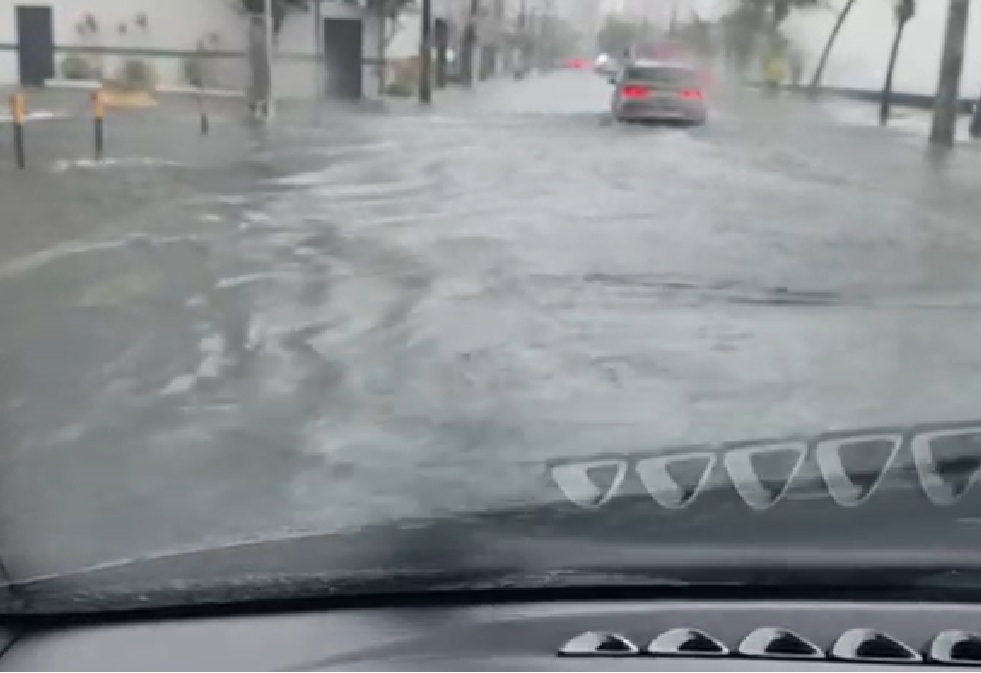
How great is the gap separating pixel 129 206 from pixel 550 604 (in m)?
7.06

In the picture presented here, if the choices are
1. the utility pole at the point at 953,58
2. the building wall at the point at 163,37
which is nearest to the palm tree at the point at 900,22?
the utility pole at the point at 953,58

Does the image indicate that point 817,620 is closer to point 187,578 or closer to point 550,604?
point 550,604

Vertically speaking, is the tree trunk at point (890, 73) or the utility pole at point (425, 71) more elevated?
the tree trunk at point (890, 73)

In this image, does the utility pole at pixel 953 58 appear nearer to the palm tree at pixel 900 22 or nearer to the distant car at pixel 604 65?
the palm tree at pixel 900 22

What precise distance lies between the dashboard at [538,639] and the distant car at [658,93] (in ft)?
21.5

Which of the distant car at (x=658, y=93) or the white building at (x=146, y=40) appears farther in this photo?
the distant car at (x=658, y=93)

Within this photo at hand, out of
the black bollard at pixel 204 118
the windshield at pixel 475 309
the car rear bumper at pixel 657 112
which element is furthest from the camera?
the car rear bumper at pixel 657 112

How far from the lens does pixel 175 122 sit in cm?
791

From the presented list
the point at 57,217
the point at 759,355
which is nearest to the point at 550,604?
the point at 759,355

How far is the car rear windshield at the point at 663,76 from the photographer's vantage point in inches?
383

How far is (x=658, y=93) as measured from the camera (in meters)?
12.8

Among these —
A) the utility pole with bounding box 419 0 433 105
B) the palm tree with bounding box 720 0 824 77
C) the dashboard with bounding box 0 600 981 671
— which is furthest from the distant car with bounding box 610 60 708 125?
the dashboard with bounding box 0 600 981 671

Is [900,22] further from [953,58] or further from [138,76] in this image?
[138,76]

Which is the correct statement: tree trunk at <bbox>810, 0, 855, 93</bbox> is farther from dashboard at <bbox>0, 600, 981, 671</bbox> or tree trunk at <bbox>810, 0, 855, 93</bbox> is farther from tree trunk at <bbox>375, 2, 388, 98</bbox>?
tree trunk at <bbox>375, 2, 388, 98</bbox>
